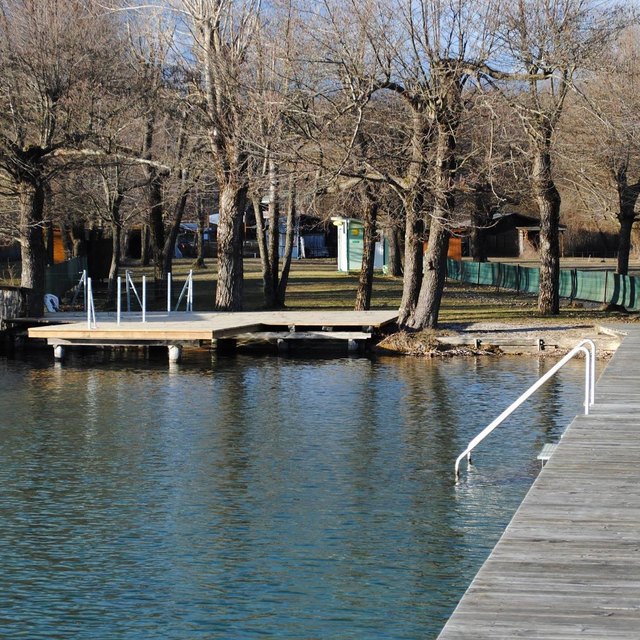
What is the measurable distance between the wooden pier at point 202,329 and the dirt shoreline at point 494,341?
897 millimetres

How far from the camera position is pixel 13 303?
2988 cm

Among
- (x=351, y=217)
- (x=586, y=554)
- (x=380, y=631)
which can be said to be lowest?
(x=380, y=631)

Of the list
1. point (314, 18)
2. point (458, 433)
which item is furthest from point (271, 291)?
point (458, 433)

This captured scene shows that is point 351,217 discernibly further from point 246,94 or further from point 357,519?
point 357,519

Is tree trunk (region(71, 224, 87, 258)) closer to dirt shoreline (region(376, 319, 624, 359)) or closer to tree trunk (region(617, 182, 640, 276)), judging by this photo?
tree trunk (region(617, 182, 640, 276))

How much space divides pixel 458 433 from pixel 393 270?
39751mm

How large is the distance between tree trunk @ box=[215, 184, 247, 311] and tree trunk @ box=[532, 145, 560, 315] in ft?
27.7

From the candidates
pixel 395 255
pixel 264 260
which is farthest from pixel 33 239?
pixel 395 255

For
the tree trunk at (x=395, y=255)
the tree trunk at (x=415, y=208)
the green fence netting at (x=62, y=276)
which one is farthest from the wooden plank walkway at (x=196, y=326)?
the tree trunk at (x=395, y=255)

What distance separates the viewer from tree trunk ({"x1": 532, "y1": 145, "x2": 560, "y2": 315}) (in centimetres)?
3347

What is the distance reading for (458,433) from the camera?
18281mm

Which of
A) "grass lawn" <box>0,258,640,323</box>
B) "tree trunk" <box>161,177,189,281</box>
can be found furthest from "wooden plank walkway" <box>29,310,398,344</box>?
"tree trunk" <box>161,177,189,281</box>

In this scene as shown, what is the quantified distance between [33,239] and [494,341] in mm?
12301

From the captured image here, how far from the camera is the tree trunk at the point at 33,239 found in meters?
30.0
